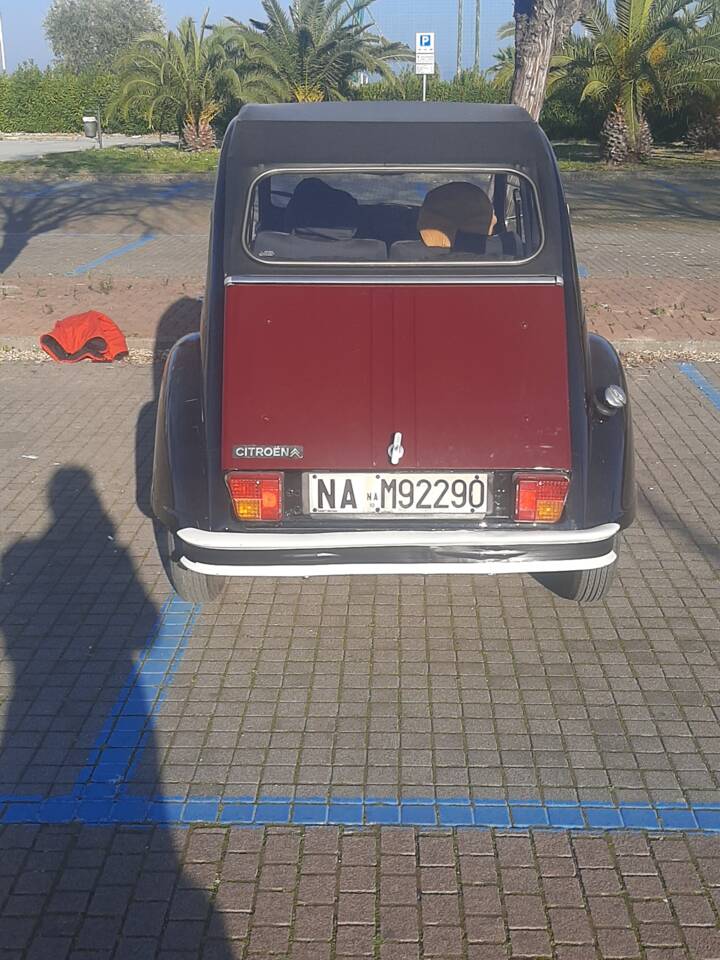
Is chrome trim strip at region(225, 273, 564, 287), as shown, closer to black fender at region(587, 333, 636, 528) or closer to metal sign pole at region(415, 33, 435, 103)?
black fender at region(587, 333, 636, 528)

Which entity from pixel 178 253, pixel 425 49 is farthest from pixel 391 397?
pixel 425 49

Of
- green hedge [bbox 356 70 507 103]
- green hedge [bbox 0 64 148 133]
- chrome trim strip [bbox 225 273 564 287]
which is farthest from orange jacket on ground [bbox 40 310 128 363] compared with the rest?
green hedge [bbox 0 64 148 133]

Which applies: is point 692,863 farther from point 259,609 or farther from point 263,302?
point 263,302

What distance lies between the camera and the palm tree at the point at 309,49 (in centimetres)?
2755

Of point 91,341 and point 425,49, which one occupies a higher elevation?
point 425,49

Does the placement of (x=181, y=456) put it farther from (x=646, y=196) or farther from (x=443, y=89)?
(x=443, y=89)

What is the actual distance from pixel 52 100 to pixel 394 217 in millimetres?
39179

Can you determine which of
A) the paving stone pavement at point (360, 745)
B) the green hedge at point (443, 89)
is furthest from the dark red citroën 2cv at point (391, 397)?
the green hedge at point (443, 89)

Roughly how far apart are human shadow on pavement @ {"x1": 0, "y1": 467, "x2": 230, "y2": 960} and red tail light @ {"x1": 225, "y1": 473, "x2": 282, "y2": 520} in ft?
2.95

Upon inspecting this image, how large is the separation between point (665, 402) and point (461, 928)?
5.61 m

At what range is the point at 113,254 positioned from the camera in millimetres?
13703

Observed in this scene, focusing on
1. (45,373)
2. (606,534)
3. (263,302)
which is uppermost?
(263,302)

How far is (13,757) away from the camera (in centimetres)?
372

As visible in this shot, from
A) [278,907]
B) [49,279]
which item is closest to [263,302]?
[278,907]
